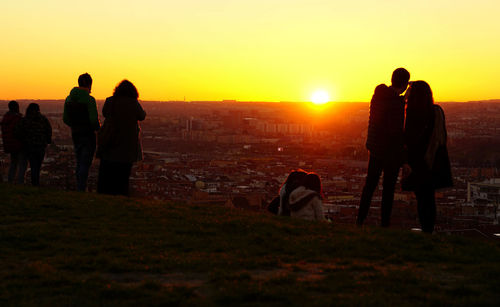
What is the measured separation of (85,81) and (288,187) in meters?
4.06

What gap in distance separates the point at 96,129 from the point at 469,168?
58.5 meters

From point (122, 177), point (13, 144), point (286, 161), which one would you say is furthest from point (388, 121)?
point (286, 161)

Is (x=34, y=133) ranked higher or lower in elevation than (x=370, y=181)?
higher

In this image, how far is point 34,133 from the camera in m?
13.2

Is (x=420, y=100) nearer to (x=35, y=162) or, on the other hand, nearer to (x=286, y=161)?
(x=35, y=162)

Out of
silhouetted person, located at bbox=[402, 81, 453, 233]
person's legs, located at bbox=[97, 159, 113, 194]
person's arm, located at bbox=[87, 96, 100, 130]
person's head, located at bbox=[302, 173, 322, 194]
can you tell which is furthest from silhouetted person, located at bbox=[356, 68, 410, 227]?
person's arm, located at bbox=[87, 96, 100, 130]

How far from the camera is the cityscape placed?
31016 millimetres

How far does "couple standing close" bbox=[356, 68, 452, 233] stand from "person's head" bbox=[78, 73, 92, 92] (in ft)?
16.1

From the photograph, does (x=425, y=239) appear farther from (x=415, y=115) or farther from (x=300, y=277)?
(x=300, y=277)

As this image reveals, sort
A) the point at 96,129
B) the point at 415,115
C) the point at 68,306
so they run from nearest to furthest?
1. the point at 68,306
2. the point at 415,115
3. the point at 96,129

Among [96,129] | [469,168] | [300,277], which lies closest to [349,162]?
[469,168]

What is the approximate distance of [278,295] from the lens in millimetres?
5254

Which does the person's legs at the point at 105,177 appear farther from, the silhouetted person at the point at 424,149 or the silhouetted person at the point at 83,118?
the silhouetted person at the point at 424,149

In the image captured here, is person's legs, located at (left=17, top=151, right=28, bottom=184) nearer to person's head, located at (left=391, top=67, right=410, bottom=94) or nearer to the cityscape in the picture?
the cityscape
